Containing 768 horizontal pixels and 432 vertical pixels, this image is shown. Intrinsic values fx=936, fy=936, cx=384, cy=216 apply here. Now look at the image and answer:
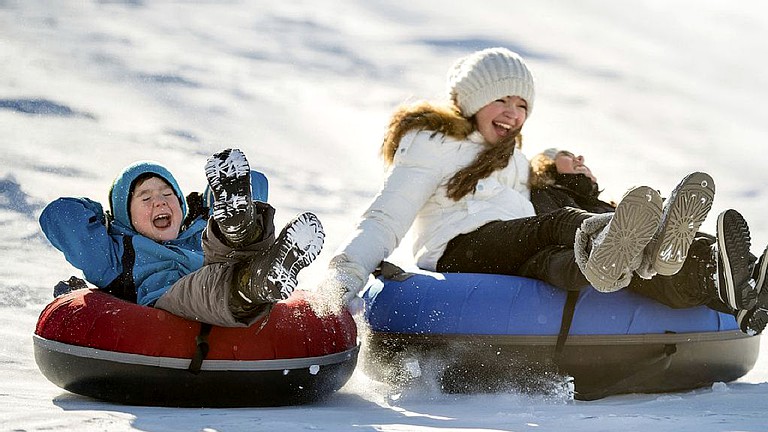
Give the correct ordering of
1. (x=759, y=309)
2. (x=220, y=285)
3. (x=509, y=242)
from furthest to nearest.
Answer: (x=509, y=242)
(x=759, y=309)
(x=220, y=285)

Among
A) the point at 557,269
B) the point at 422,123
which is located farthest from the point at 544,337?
the point at 422,123

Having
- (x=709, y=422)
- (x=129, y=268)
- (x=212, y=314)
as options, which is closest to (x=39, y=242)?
(x=129, y=268)

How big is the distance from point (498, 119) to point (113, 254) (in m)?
1.91

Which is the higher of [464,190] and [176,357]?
[464,190]

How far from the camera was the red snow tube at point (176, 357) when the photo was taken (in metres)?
3.28

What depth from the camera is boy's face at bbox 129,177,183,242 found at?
12.6ft

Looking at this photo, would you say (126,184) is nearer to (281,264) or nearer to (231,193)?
(231,193)

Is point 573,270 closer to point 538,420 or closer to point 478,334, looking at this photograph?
point 478,334

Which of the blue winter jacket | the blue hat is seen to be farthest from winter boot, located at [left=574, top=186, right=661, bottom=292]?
the blue hat

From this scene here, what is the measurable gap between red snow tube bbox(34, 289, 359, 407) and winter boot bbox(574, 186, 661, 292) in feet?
3.38

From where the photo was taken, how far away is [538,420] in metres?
3.00

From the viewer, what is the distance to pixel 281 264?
3002 millimetres

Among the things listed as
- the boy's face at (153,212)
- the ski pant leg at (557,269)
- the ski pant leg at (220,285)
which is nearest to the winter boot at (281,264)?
the ski pant leg at (220,285)

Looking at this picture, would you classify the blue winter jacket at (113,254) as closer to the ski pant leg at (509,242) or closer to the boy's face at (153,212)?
the boy's face at (153,212)
